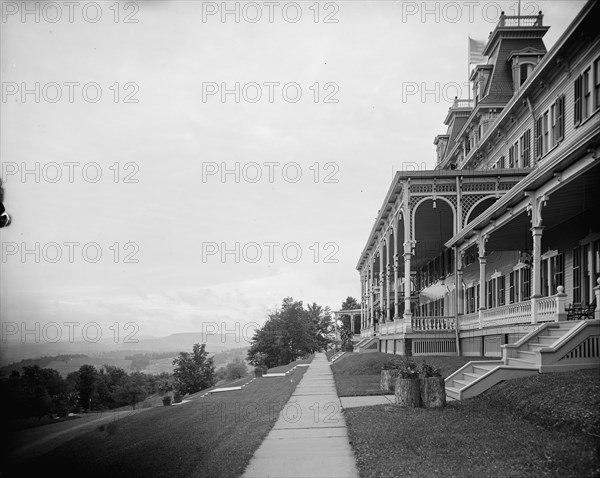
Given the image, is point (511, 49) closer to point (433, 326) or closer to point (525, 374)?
point (433, 326)

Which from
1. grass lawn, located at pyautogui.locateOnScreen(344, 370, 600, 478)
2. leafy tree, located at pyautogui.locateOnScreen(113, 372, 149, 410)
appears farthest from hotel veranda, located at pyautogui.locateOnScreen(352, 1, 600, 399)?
leafy tree, located at pyautogui.locateOnScreen(113, 372, 149, 410)

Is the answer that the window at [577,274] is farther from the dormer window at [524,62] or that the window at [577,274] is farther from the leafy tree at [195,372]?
the leafy tree at [195,372]

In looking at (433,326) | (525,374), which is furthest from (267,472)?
(433,326)

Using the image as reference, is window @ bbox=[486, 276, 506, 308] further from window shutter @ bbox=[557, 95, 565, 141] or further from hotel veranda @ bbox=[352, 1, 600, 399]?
window shutter @ bbox=[557, 95, 565, 141]

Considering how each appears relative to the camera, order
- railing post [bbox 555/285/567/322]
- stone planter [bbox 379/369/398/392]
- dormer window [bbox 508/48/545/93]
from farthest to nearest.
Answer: dormer window [bbox 508/48/545/93]
stone planter [bbox 379/369/398/392]
railing post [bbox 555/285/567/322]

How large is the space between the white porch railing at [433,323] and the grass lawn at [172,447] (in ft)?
32.8

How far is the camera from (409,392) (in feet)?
41.4

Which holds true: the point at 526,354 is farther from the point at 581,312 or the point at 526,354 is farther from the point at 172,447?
the point at 172,447

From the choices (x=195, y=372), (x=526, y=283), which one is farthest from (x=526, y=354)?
(x=195, y=372)

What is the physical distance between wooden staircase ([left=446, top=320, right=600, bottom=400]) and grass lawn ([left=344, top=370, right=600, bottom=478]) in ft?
1.96

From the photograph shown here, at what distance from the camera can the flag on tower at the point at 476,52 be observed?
126 feet

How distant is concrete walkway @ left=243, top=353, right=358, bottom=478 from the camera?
319 inches

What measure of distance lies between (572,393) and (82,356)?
10.8 meters

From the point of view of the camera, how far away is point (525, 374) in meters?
13.2
